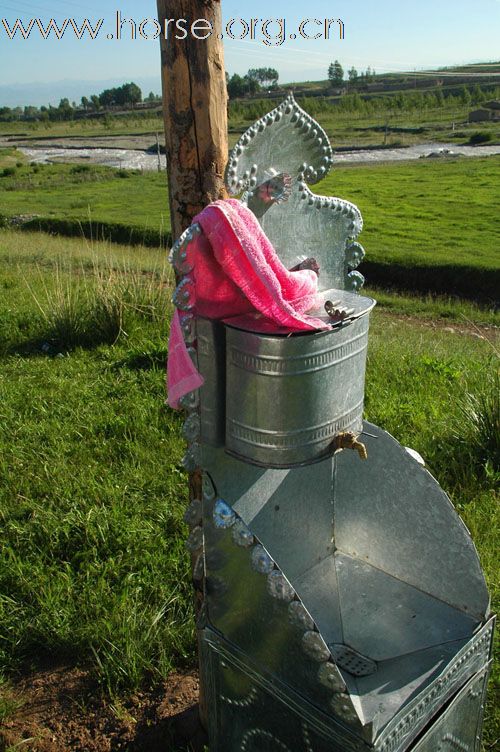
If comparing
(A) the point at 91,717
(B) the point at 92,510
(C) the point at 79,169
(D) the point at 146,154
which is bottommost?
(A) the point at 91,717

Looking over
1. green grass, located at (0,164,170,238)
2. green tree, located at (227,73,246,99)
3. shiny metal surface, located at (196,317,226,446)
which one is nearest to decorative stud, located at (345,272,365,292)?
shiny metal surface, located at (196,317,226,446)

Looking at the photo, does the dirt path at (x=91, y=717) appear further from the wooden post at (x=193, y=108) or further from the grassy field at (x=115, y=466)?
the wooden post at (x=193, y=108)

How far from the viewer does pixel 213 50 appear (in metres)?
1.76

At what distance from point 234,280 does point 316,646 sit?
871 mm

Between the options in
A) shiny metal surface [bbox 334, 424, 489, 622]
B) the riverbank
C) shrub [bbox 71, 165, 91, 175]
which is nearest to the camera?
shiny metal surface [bbox 334, 424, 489, 622]

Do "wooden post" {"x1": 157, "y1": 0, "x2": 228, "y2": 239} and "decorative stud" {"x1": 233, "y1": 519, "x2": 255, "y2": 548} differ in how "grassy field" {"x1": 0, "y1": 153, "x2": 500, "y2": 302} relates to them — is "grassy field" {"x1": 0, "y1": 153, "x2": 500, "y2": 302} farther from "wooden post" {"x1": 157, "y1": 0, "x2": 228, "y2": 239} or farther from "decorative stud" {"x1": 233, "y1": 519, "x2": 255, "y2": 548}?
"decorative stud" {"x1": 233, "y1": 519, "x2": 255, "y2": 548}

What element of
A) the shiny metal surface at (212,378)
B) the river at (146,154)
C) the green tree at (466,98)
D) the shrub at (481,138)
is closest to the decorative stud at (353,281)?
the shiny metal surface at (212,378)

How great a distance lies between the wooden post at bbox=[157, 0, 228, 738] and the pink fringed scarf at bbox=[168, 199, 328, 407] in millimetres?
295

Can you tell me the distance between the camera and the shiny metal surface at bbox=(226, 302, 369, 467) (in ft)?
5.41

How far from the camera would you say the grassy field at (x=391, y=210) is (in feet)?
45.2

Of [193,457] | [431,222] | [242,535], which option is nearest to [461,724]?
[242,535]

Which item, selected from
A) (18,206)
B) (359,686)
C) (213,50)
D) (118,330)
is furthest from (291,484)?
(18,206)

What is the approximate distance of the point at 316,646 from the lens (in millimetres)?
1547

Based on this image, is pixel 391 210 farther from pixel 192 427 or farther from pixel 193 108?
pixel 192 427
